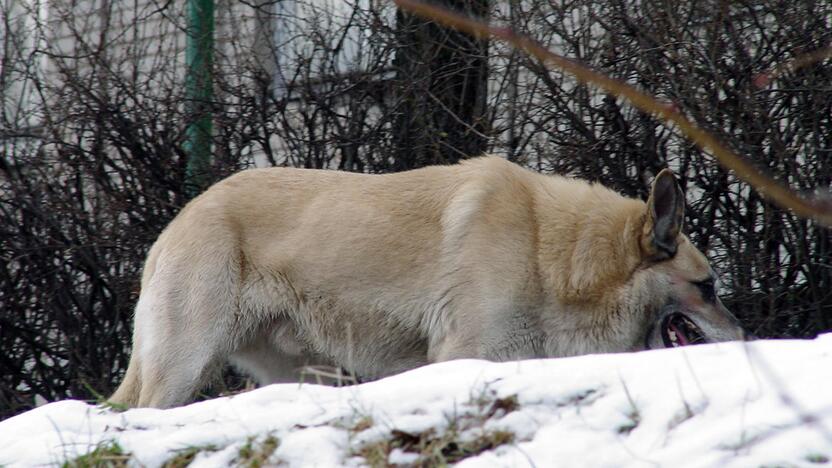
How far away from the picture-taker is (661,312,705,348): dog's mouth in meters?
5.46

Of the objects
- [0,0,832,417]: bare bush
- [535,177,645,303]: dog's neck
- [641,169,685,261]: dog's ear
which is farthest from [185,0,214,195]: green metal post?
[641,169,685,261]: dog's ear

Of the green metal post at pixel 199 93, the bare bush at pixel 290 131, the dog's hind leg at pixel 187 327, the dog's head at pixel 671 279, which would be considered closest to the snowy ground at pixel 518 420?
the dog's hind leg at pixel 187 327

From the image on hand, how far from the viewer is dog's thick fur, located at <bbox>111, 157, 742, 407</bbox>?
5.14 m

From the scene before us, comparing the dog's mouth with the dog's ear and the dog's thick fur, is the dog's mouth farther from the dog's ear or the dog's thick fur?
the dog's ear

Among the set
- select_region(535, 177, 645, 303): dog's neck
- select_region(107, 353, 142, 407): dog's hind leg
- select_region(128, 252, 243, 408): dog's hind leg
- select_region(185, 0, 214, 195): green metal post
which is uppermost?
select_region(185, 0, 214, 195): green metal post

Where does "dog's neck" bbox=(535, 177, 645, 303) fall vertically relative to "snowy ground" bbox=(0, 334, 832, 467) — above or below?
above

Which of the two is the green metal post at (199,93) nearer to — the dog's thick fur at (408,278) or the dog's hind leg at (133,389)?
the dog's thick fur at (408,278)

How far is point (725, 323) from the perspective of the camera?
5.28 meters

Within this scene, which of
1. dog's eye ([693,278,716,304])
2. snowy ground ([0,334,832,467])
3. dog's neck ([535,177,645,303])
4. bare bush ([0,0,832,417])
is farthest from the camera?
bare bush ([0,0,832,417])

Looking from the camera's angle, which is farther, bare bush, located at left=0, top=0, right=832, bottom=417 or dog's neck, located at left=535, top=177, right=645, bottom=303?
bare bush, located at left=0, top=0, right=832, bottom=417

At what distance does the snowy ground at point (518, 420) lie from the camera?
290 centimetres

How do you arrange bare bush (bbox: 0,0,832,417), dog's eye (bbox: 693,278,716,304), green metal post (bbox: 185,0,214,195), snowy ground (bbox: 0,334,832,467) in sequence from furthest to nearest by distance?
1. green metal post (bbox: 185,0,214,195)
2. bare bush (bbox: 0,0,832,417)
3. dog's eye (bbox: 693,278,716,304)
4. snowy ground (bbox: 0,334,832,467)

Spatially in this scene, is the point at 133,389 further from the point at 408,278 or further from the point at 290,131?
the point at 290,131

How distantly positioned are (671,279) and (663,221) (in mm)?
318
